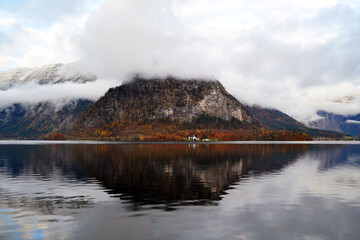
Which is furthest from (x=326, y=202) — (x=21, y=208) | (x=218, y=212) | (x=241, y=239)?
(x=21, y=208)

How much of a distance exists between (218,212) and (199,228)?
5292 millimetres

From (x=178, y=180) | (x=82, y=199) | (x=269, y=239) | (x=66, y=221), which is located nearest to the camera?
(x=269, y=239)

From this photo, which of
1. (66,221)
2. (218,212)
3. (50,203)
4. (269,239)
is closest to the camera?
(269,239)

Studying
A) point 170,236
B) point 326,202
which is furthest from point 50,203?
point 326,202

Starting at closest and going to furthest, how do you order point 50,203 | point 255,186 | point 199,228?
point 199,228, point 50,203, point 255,186

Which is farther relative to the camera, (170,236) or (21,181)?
(21,181)

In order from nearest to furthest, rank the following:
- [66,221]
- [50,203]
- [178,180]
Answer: [66,221] < [50,203] < [178,180]

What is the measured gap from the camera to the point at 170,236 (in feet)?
74.2

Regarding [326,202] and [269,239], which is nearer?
[269,239]

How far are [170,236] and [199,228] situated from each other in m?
3.00

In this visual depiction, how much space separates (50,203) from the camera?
33.4 m

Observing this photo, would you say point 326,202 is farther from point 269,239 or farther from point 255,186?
point 269,239

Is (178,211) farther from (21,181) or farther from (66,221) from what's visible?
(21,181)

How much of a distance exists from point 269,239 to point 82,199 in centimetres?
2313
